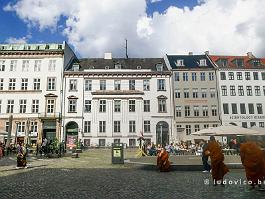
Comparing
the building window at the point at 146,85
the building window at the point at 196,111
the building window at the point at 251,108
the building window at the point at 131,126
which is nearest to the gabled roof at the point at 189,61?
the building window at the point at 146,85

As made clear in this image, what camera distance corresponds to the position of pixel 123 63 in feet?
171

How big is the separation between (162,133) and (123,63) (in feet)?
49.6

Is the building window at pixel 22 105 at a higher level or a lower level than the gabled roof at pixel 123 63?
lower

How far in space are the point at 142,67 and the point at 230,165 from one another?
36166mm

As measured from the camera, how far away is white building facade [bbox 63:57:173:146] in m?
46.5

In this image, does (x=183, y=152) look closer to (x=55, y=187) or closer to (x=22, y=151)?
(x=22, y=151)

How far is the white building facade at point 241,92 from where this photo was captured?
48406 millimetres

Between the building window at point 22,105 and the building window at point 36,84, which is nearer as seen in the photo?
the building window at point 22,105

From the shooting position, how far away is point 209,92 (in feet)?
161

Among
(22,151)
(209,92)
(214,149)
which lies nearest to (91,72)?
(209,92)

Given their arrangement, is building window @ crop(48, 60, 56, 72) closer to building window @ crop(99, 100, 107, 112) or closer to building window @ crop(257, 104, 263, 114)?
building window @ crop(99, 100, 107, 112)

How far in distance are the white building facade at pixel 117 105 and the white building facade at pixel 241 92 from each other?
9.87 metres

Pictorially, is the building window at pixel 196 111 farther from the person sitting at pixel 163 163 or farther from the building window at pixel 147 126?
the person sitting at pixel 163 163

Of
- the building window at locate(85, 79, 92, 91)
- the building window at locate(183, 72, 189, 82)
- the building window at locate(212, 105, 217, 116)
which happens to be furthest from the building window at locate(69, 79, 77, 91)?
the building window at locate(212, 105, 217, 116)
